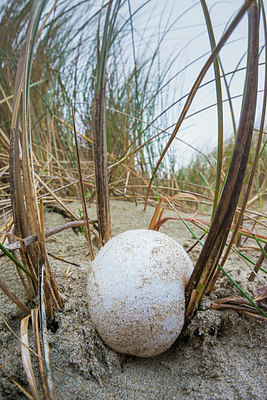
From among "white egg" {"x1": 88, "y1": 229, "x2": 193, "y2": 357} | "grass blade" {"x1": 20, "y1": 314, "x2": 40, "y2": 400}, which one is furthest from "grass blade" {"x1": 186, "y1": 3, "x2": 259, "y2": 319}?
"grass blade" {"x1": 20, "y1": 314, "x2": 40, "y2": 400}

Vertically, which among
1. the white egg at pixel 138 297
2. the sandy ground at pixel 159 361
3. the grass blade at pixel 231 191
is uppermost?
the grass blade at pixel 231 191

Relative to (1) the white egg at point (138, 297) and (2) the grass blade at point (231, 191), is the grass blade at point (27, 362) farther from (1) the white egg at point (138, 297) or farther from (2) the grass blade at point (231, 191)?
(2) the grass blade at point (231, 191)

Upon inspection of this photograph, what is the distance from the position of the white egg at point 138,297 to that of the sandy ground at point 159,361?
7 centimetres

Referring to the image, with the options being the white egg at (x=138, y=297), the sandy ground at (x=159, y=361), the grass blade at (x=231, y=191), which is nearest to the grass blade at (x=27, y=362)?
the sandy ground at (x=159, y=361)

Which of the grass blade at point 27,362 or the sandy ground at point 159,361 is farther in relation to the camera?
the sandy ground at point 159,361

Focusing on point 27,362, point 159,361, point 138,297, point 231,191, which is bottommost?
point 159,361

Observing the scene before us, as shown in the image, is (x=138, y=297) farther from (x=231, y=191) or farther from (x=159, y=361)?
(x=231, y=191)

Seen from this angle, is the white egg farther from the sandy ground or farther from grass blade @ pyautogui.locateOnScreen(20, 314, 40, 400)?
grass blade @ pyautogui.locateOnScreen(20, 314, 40, 400)

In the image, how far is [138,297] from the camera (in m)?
0.89

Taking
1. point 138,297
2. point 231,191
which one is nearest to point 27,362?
point 138,297

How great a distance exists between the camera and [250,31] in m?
0.73

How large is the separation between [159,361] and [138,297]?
0.94 feet

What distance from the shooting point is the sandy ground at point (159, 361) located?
2.84 feet

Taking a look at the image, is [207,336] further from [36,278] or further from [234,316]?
[36,278]
